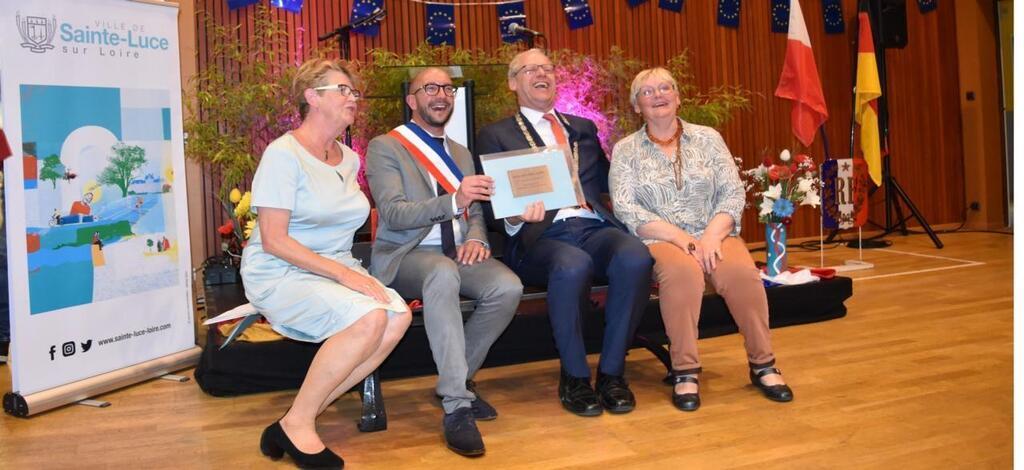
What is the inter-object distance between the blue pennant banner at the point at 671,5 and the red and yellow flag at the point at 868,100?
1.45 meters

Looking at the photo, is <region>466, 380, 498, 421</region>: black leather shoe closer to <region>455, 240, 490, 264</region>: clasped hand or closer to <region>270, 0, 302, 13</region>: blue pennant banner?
<region>455, 240, 490, 264</region>: clasped hand

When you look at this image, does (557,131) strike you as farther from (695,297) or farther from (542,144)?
(695,297)

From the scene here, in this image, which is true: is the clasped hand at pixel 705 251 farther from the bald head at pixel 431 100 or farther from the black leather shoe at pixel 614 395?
the bald head at pixel 431 100

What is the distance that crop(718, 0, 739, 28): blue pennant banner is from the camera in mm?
8266

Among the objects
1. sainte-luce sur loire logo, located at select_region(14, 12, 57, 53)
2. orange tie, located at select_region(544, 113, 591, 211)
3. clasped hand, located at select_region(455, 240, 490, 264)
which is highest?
sainte-luce sur loire logo, located at select_region(14, 12, 57, 53)

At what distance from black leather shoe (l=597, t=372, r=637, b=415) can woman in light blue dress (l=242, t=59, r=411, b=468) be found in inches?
32.3

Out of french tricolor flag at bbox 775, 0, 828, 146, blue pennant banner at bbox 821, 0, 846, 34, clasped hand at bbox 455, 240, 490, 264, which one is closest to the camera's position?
clasped hand at bbox 455, 240, 490, 264

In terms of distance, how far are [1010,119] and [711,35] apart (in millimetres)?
3042

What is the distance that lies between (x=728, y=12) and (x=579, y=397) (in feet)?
18.6

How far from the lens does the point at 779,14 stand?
27.7ft

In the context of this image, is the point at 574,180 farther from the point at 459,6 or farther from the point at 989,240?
the point at 989,240

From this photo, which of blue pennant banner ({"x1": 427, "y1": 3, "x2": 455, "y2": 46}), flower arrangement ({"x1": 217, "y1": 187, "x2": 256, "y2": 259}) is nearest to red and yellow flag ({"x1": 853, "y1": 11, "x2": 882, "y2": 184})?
blue pennant banner ({"x1": 427, "y1": 3, "x2": 455, "y2": 46})

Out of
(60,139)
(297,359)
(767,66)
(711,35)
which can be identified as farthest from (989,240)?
(60,139)

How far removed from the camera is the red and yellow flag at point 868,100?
750 centimetres
